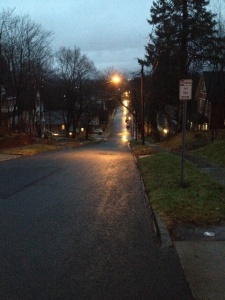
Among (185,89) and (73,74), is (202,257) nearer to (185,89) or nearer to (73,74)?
(185,89)

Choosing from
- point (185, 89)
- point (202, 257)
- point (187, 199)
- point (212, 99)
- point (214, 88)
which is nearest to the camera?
point (202, 257)

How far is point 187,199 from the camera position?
9250 millimetres

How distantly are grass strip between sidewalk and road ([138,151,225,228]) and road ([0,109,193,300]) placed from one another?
0.44 metres

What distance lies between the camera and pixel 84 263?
18.1 ft

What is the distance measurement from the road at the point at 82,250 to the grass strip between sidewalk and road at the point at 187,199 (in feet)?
1.45

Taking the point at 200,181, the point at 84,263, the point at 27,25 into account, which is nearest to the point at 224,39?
the point at 27,25

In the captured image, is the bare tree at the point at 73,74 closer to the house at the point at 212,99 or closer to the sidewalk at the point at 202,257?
the house at the point at 212,99

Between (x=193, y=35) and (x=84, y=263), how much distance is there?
105ft

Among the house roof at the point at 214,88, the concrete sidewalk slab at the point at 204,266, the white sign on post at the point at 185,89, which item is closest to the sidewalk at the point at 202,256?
the concrete sidewalk slab at the point at 204,266

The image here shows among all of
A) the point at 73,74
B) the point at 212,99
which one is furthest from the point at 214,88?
the point at 73,74

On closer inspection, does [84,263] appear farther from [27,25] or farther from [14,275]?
[27,25]

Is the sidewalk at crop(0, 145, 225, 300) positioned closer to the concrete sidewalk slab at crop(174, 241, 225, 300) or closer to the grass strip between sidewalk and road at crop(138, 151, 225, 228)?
the concrete sidewalk slab at crop(174, 241, 225, 300)

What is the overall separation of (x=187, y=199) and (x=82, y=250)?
3865 mm

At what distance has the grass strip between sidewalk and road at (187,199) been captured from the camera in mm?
7660
